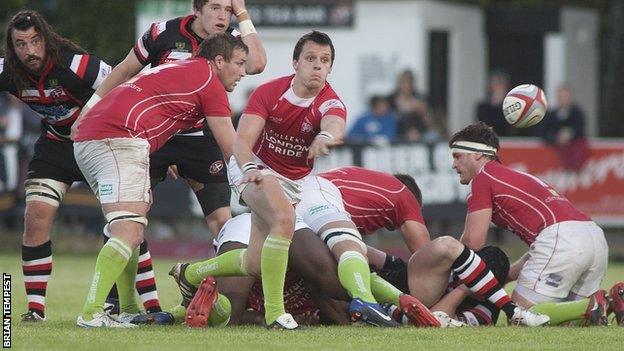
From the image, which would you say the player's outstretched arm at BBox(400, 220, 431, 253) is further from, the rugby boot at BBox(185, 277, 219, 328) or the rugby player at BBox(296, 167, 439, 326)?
the rugby boot at BBox(185, 277, 219, 328)

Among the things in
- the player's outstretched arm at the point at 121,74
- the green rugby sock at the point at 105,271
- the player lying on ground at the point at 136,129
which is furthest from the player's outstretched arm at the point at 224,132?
the player's outstretched arm at the point at 121,74

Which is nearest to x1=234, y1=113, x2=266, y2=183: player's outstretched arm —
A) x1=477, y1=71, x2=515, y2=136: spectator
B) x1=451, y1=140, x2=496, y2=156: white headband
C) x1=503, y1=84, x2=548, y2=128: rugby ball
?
x1=451, y1=140, x2=496, y2=156: white headband

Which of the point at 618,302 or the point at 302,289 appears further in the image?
the point at 302,289

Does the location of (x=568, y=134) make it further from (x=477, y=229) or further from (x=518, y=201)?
(x=477, y=229)

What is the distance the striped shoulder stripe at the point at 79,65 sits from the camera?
9.60 metres

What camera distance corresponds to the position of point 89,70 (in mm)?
9664

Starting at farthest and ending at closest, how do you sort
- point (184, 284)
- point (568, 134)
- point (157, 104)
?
point (568, 134) → point (184, 284) → point (157, 104)

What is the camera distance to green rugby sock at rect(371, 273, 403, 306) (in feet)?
29.8

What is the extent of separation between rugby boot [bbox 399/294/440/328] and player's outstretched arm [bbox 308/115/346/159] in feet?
3.44

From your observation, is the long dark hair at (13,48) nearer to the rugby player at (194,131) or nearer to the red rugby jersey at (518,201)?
the rugby player at (194,131)

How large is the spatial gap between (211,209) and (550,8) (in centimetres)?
1248

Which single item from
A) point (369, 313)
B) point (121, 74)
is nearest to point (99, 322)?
point (369, 313)

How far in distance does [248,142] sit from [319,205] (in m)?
0.91

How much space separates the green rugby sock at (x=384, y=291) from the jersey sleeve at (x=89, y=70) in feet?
7.53
